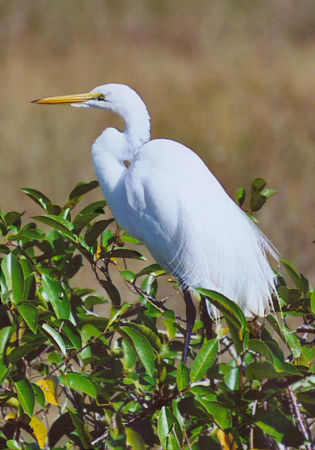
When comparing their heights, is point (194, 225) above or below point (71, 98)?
below

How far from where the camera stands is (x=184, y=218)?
1.78 meters

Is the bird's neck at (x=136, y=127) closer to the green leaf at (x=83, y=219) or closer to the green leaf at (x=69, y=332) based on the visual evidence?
the green leaf at (x=83, y=219)

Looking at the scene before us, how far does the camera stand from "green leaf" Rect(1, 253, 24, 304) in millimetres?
1206

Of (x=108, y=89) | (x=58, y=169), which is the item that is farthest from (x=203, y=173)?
(x=58, y=169)

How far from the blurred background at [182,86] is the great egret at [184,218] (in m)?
1.77

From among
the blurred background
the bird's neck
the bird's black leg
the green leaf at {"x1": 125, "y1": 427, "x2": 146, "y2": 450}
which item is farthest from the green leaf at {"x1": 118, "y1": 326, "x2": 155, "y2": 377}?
the blurred background

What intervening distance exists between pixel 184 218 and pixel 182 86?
4038mm

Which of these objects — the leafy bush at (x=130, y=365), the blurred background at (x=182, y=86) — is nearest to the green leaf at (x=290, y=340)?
the leafy bush at (x=130, y=365)

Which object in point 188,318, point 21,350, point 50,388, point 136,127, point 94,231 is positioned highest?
point 136,127

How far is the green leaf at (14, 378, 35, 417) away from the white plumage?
0.66m

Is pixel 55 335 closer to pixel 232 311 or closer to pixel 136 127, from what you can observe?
pixel 232 311

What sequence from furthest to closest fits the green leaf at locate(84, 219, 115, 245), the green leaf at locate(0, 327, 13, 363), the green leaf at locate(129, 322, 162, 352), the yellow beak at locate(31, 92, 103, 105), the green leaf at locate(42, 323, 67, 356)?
1. the yellow beak at locate(31, 92, 103, 105)
2. the green leaf at locate(84, 219, 115, 245)
3. the green leaf at locate(129, 322, 162, 352)
4. the green leaf at locate(42, 323, 67, 356)
5. the green leaf at locate(0, 327, 13, 363)

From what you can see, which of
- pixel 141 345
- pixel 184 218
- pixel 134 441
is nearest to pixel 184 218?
pixel 184 218

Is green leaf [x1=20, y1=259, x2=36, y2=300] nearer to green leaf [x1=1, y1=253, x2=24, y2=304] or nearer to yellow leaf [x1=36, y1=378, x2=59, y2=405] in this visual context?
green leaf [x1=1, y1=253, x2=24, y2=304]
